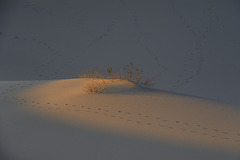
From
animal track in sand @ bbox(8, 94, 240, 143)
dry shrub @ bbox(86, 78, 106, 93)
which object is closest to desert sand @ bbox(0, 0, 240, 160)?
animal track in sand @ bbox(8, 94, 240, 143)

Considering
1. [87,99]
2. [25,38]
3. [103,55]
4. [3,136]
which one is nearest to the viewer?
[3,136]

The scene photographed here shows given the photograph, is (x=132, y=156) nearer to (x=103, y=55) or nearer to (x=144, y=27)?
(x=103, y=55)

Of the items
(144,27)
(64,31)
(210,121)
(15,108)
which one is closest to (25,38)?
(64,31)

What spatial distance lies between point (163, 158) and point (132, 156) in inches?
14.3

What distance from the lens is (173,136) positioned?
3.00 m

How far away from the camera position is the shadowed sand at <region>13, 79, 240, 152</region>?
3.03 meters

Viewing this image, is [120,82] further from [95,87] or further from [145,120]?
[145,120]

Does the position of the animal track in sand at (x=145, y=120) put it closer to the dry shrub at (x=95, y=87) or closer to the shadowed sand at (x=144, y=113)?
the shadowed sand at (x=144, y=113)

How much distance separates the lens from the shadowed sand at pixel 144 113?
3033 millimetres

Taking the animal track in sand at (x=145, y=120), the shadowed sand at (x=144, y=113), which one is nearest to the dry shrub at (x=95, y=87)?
the shadowed sand at (x=144, y=113)

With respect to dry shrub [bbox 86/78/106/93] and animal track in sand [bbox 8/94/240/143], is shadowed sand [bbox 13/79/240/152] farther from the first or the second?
dry shrub [bbox 86/78/106/93]

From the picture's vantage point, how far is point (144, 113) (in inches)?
146

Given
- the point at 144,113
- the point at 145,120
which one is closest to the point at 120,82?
the point at 144,113

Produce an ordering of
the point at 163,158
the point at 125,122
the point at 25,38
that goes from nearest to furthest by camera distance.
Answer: the point at 163,158, the point at 125,122, the point at 25,38
